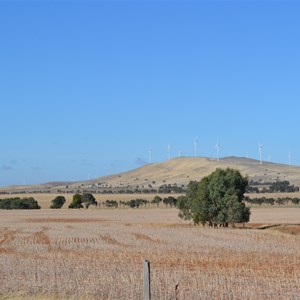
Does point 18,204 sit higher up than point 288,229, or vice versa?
point 18,204

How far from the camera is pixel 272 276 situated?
27.2m

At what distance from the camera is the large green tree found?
72125 mm

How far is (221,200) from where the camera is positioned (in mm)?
73062

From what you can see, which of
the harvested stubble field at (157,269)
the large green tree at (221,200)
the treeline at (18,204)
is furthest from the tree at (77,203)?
the harvested stubble field at (157,269)

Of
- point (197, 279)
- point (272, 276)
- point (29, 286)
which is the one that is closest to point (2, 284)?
point (29, 286)

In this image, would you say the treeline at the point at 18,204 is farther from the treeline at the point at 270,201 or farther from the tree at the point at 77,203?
the treeline at the point at 270,201

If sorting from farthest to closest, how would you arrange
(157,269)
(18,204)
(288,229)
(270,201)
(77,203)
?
1. (270,201)
2. (77,203)
3. (18,204)
4. (288,229)
5. (157,269)

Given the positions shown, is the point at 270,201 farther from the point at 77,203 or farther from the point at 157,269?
the point at 157,269

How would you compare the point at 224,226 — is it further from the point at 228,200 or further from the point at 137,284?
the point at 137,284

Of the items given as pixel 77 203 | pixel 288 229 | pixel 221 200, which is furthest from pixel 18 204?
pixel 288 229

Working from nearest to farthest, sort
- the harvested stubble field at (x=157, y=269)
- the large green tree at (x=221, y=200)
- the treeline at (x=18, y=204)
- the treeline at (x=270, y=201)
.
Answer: the harvested stubble field at (x=157, y=269)
the large green tree at (x=221, y=200)
the treeline at (x=18, y=204)
the treeline at (x=270, y=201)

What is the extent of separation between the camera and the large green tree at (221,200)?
7212 cm

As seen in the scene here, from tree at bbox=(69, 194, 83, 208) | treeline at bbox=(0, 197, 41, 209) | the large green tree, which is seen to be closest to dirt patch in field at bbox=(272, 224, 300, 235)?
the large green tree

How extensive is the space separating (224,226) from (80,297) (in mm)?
56398
